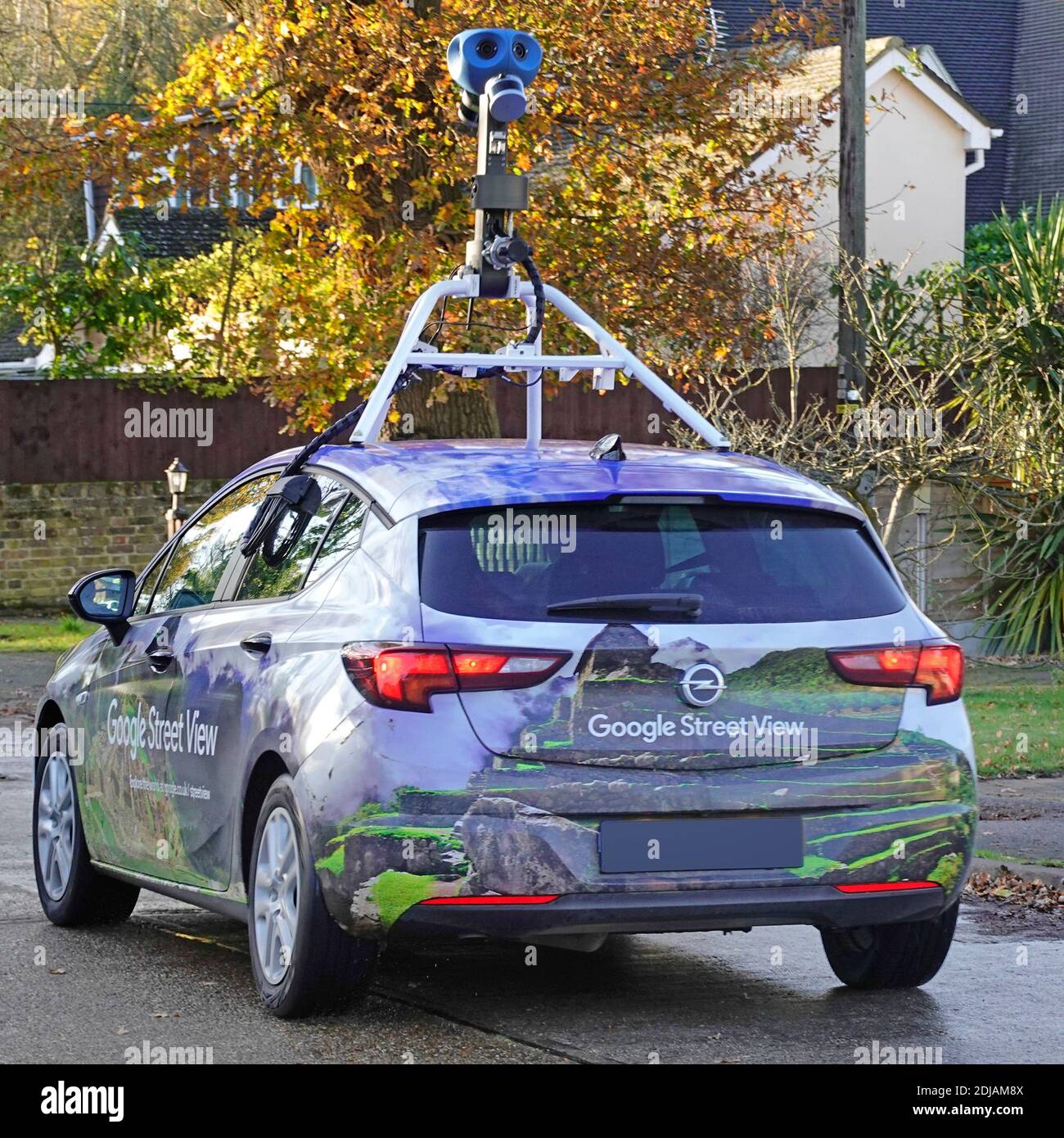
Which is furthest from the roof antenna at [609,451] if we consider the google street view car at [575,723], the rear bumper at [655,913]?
the rear bumper at [655,913]

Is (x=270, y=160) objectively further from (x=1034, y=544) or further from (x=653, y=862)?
(x=653, y=862)

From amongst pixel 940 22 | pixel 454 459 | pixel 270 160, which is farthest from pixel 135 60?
pixel 454 459

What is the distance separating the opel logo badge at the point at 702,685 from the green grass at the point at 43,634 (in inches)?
634

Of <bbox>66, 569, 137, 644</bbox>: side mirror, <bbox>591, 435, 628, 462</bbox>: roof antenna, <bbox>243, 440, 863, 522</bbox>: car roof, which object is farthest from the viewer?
<bbox>66, 569, 137, 644</bbox>: side mirror

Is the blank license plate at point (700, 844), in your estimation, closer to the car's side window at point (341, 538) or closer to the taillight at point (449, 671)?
the taillight at point (449, 671)

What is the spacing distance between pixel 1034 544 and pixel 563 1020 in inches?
617

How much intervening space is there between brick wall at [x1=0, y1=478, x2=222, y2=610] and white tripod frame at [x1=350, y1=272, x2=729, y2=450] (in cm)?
1783

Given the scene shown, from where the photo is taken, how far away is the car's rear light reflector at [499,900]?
5.69 m

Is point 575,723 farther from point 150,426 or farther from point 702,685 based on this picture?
point 150,426

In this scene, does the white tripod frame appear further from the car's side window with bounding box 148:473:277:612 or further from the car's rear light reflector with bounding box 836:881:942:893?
the car's rear light reflector with bounding box 836:881:942:893

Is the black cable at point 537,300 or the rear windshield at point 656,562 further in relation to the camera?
the black cable at point 537,300

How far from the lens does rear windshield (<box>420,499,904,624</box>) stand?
5.92m

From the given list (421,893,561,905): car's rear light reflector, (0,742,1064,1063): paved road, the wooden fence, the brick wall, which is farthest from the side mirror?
the brick wall

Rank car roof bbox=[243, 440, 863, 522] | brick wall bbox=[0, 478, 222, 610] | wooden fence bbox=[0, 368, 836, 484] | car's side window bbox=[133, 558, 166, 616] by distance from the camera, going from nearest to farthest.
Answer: car roof bbox=[243, 440, 863, 522]
car's side window bbox=[133, 558, 166, 616]
brick wall bbox=[0, 478, 222, 610]
wooden fence bbox=[0, 368, 836, 484]
